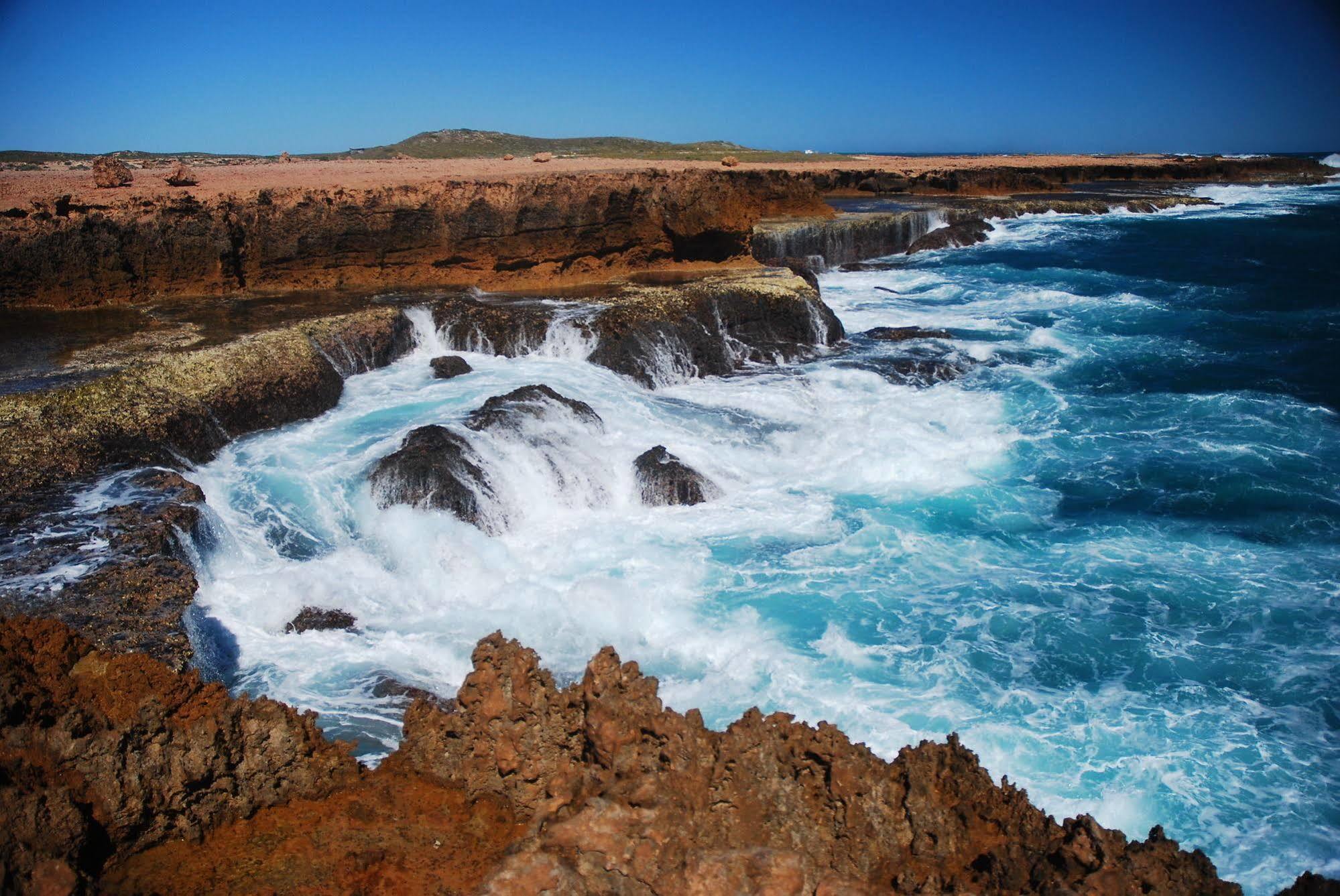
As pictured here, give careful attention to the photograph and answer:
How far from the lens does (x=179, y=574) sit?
8.42 metres

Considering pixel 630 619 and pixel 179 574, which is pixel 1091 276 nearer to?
pixel 630 619

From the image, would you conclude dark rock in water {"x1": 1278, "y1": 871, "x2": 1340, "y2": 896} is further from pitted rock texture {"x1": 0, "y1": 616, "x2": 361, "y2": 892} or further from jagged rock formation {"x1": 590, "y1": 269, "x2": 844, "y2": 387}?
jagged rock formation {"x1": 590, "y1": 269, "x2": 844, "y2": 387}

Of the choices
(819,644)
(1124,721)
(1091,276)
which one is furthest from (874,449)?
(1091,276)

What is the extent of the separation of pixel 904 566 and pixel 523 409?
6.15 metres

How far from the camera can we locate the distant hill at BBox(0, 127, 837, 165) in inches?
2370

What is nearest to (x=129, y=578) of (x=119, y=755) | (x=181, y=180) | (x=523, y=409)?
(x=119, y=755)

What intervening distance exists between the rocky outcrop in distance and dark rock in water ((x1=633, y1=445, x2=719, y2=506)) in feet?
26.7

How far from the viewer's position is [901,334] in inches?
830

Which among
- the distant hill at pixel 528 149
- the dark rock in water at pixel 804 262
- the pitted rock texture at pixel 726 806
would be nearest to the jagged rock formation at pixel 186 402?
the pitted rock texture at pixel 726 806

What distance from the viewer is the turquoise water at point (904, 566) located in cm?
809

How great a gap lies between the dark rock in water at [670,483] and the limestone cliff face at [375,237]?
9.64 metres

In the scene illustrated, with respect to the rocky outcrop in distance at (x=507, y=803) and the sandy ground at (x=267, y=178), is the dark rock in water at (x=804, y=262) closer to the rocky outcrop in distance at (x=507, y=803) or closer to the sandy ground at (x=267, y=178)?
the sandy ground at (x=267, y=178)

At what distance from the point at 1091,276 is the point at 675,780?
99.9ft

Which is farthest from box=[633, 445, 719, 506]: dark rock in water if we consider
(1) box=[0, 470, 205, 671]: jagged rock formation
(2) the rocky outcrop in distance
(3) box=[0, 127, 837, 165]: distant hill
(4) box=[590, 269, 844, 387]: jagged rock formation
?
(3) box=[0, 127, 837, 165]: distant hill
